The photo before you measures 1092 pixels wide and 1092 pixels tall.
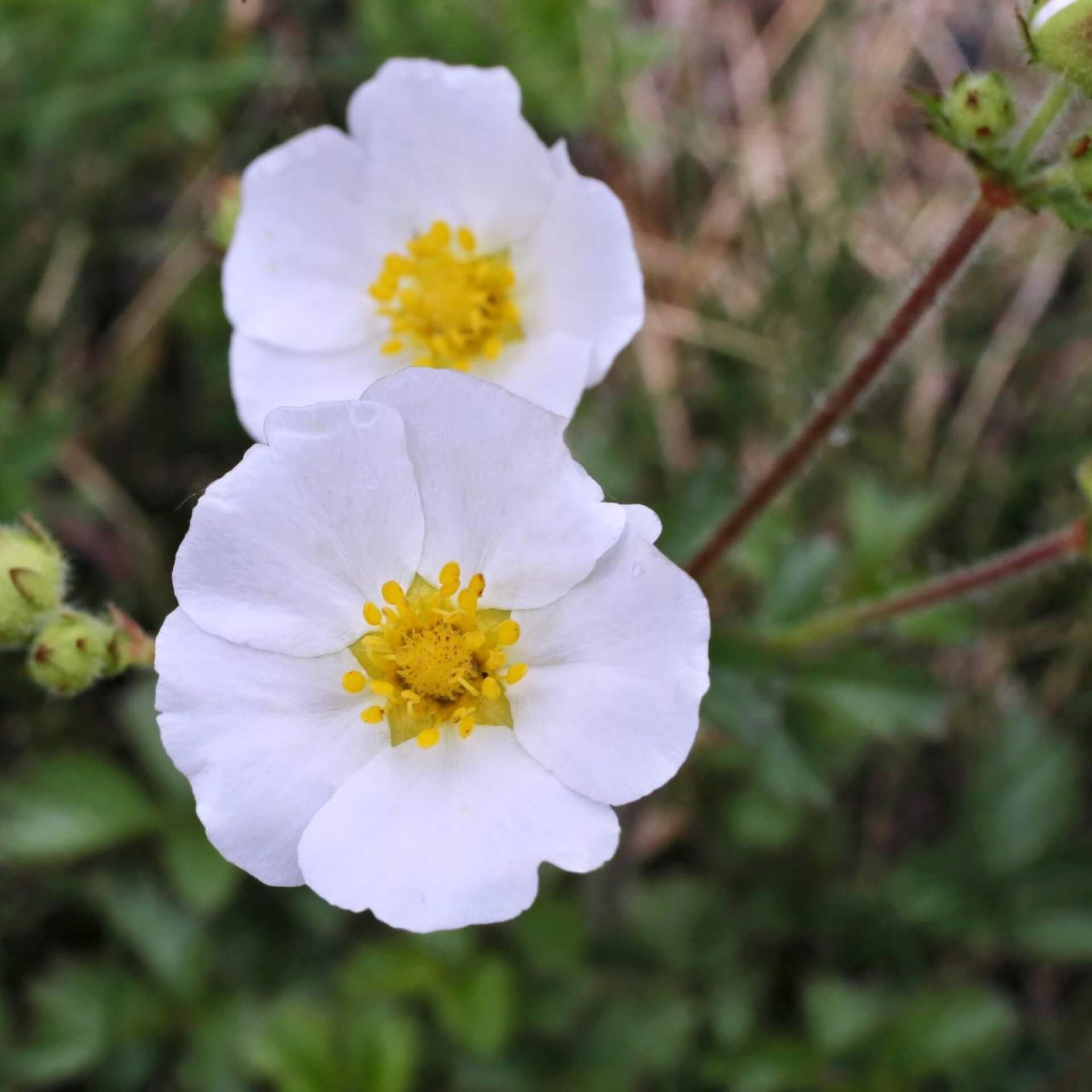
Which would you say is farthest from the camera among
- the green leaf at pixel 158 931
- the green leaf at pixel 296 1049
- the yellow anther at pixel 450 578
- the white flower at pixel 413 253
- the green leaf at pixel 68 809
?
the green leaf at pixel 158 931

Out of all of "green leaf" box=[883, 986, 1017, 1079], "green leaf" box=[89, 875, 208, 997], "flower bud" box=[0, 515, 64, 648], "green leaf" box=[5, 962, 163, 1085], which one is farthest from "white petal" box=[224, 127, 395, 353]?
"green leaf" box=[883, 986, 1017, 1079]

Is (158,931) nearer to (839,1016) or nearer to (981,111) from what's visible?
(839,1016)

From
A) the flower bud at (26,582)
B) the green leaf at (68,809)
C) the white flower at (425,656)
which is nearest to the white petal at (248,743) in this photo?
the white flower at (425,656)

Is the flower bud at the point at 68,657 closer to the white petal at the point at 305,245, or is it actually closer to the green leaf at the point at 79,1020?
Result: the white petal at the point at 305,245

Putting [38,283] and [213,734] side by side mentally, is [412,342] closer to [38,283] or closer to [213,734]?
[213,734]

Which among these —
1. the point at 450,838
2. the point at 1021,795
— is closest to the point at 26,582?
the point at 450,838

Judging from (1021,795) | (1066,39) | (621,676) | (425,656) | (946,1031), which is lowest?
(946,1031)

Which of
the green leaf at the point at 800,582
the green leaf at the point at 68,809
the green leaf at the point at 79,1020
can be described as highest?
the green leaf at the point at 800,582
